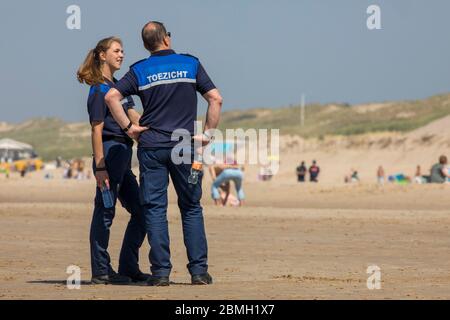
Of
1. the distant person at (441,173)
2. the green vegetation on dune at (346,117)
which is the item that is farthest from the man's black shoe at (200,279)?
the green vegetation on dune at (346,117)

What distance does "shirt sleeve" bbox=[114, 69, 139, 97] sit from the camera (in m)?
9.26

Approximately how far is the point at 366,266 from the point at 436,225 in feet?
22.7

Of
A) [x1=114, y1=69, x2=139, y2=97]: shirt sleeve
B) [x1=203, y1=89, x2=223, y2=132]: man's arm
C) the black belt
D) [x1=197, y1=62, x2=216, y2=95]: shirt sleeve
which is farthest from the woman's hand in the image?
[x1=197, y1=62, x2=216, y2=95]: shirt sleeve

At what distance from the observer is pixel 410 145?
53.4m

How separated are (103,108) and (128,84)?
0.55m

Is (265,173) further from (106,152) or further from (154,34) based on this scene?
(154,34)

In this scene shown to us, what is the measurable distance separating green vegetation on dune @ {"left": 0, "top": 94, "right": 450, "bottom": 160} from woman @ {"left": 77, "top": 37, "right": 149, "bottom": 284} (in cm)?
5423

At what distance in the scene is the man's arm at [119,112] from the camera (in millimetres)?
9250

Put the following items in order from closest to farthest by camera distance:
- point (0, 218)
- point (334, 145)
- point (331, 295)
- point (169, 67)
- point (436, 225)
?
point (331, 295) → point (169, 67) → point (436, 225) → point (0, 218) → point (334, 145)

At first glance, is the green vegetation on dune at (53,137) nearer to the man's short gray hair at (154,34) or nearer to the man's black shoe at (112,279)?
the man's black shoe at (112,279)

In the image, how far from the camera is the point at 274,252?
13.1 metres

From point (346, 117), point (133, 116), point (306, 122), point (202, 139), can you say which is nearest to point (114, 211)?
point (133, 116)
